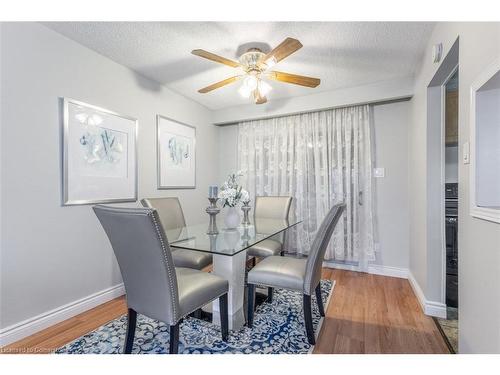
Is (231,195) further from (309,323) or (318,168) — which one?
(318,168)

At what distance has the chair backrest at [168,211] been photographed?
2.38 m

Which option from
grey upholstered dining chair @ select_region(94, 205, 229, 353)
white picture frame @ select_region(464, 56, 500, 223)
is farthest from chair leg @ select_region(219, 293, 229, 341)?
white picture frame @ select_region(464, 56, 500, 223)

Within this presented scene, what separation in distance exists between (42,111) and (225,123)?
2400 mm

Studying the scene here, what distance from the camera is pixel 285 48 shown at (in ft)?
5.43

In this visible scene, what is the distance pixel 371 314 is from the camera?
6.59 ft

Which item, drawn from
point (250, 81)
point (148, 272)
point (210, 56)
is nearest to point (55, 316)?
point (148, 272)

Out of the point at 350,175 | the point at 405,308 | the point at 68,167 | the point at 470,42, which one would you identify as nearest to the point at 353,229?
the point at 350,175

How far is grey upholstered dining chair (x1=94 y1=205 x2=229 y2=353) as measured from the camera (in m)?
1.17

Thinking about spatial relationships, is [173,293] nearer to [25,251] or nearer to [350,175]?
[25,251]

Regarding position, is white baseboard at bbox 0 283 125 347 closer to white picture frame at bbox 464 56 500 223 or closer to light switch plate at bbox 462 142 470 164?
white picture frame at bbox 464 56 500 223

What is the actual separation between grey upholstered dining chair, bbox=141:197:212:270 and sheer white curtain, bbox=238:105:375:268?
4.54ft

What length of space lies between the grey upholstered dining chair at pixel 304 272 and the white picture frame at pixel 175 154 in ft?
5.74

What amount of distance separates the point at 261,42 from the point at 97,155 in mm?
1777

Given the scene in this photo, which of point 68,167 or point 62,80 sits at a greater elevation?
point 62,80
